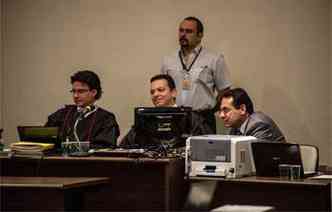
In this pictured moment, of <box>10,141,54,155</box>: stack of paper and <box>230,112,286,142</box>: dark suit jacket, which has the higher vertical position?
<box>230,112,286,142</box>: dark suit jacket

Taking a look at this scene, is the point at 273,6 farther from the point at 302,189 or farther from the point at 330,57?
the point at 302,189

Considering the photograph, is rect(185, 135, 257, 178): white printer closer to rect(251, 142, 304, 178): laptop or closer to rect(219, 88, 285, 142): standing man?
rect(251, 142, 304, 178): laptop

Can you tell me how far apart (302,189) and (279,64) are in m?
3.08

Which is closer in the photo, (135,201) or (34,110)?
(135,201)

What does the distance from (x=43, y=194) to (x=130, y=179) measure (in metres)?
0.85

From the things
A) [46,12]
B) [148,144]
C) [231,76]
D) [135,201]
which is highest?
[46,12]

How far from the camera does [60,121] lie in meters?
5.83

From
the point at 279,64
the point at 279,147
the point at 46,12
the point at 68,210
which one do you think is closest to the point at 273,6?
the point at 279,64

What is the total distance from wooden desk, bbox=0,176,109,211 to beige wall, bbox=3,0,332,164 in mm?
3407

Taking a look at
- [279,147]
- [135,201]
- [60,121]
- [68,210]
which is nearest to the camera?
[68,210]

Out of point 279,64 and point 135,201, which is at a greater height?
point 279,64

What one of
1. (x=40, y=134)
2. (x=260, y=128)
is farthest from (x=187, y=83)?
(x=40, y=134)

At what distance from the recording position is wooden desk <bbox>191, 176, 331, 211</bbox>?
4172 millimetres

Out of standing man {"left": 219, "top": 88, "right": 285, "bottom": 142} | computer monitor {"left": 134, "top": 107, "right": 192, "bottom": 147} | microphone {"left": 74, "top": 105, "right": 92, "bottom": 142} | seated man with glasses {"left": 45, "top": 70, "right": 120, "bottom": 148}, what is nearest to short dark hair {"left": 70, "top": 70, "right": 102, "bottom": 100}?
seated man with glasses {"left": 45, "top": 70, "right": 120, "bottom": 148}
